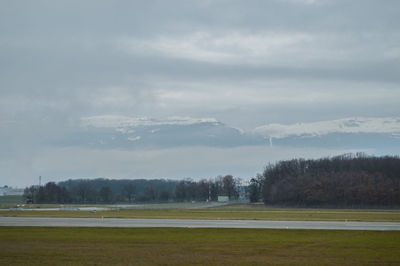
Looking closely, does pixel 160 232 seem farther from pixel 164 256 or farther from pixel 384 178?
pixel 384 178

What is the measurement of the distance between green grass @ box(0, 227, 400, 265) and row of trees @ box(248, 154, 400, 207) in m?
76.7

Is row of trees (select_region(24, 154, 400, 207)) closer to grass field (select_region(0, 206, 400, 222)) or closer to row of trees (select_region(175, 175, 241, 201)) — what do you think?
row of trees (select_region(175, 175, 241, 201))

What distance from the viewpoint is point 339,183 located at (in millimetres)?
117500

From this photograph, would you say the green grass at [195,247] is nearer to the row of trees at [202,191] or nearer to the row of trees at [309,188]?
the row of trees at [309,188]

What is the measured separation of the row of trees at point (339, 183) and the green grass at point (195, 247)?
252ft

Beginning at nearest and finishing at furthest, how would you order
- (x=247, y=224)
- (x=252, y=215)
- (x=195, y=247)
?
(x=195, y=247) → (x=247, y=224) → (x=252, y=215)

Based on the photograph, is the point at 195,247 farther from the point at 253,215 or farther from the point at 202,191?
the point at 202,191

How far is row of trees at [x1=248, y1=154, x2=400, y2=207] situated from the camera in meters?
107

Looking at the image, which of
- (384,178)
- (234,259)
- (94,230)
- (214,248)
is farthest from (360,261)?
(384,178)

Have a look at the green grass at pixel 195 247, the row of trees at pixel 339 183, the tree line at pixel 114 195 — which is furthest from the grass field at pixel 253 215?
the tree line at pixel 114 195

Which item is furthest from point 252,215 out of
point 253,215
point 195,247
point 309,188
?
point 309,188

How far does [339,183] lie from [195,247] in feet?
318

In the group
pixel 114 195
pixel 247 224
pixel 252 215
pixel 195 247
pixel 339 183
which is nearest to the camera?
pixel 195 247

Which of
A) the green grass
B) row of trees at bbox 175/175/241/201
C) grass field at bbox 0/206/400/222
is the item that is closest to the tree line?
row of trees at bbox 175/175/241/201
